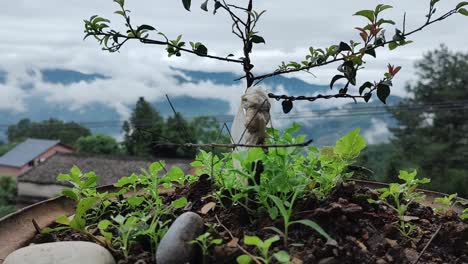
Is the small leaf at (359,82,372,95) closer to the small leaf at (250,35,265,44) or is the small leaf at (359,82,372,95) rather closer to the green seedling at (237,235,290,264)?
the small leaf at (250,35,265,44)

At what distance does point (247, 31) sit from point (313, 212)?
32 centimetres

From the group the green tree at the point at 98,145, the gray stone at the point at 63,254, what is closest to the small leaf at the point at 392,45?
the gray stone at the point at 63,254

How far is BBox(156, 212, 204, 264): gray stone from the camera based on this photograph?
60cm

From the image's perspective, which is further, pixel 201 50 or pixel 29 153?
pixel 29 153

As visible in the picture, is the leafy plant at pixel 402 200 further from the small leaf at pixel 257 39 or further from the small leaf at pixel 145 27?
the small leaf at pixel 145 27

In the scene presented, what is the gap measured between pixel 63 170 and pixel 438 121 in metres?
7.66

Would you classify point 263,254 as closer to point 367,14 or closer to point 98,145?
point 367,14

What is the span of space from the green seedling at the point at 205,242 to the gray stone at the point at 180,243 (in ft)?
0.04

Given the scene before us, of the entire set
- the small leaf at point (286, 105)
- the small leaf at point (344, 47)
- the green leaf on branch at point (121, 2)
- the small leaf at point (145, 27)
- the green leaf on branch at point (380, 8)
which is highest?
the green leaf on branch at point (121, 2)

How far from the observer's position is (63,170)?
10969 mm

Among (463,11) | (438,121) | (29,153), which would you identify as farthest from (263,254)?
(29,153)

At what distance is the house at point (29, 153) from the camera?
1305 cm

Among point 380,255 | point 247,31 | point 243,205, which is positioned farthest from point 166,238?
point 247,31

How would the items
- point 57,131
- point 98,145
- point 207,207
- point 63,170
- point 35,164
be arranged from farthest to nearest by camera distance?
point 57,131 → point 98,145 → point 35,164 → point 63,170 → point 207,207
